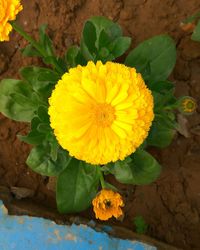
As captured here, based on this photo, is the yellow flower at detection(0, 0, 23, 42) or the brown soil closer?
the yellow flower at detection(0, 0, 23, 42)

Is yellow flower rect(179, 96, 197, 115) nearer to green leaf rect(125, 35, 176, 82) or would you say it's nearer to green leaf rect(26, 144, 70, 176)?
A: green leaf rect(125, 35, 176, 82)

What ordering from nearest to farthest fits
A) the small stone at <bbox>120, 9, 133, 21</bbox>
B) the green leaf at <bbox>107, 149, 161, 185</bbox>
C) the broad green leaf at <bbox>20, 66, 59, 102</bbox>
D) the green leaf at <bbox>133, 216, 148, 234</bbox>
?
the broad green leaf at <bbox>20, 66, 59, 102</bbox>
the green leaf at <bbox>107, 149, 161, 185</bbox>
the green leaf at <bbox>133, 216, 148, 234</bbox>
the small stone at <bbox>120, 9, 133, 21</bbox>

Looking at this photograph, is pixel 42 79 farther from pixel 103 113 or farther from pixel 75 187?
pixel 75 187

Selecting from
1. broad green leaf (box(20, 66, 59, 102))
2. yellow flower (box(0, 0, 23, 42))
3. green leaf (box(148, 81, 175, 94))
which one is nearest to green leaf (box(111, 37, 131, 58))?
green leaf (box(148, 81, 175, 94))

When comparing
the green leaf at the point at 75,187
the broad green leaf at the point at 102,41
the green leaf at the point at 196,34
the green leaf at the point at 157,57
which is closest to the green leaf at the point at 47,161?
the green leaf at the point at 75,187

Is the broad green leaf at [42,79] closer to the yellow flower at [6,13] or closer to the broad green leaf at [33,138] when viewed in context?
the broad green leaf at [33,138]
